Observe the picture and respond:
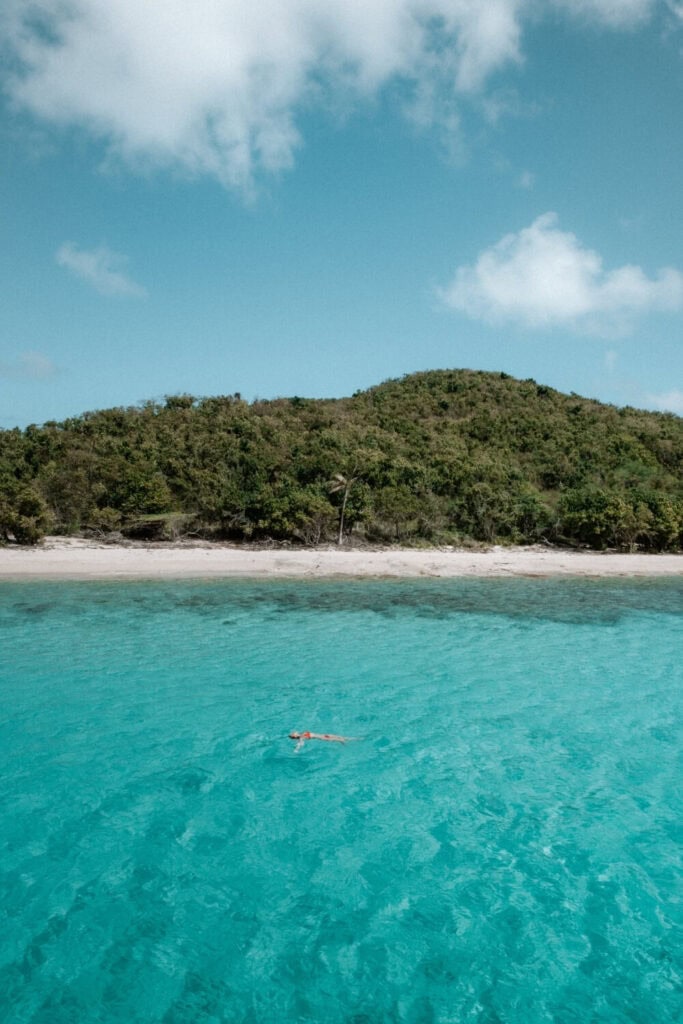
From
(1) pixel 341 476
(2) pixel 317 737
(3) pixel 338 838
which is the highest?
(1) pixel 341 476

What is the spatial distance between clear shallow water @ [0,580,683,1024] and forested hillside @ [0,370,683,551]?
1965 cm

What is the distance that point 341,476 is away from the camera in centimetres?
3444

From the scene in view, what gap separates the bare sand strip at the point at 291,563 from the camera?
24.4m

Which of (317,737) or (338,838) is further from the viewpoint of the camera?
(317,737)

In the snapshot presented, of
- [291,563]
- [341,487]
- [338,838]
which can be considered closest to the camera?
[338,838]

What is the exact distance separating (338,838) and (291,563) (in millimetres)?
21053

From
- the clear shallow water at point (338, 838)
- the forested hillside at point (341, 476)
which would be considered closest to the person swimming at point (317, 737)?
the clear shallow water at point (338, 838)

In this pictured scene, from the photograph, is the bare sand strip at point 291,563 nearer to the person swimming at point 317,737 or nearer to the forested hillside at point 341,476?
the forested hillside at point 341,476

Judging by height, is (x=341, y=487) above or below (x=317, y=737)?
above

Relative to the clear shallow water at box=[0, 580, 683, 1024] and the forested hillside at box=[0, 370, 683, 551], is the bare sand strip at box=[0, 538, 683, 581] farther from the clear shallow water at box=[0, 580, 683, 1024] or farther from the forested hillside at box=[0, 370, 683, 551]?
the clear shallow water at box=[0, 580, 683, 1024]

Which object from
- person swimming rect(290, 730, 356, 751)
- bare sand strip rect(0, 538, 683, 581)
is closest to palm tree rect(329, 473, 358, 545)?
bare sand strip rect(0, 538, 683, 581)

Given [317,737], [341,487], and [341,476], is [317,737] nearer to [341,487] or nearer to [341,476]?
[341,487]

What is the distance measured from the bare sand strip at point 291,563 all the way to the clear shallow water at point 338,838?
1164 cm

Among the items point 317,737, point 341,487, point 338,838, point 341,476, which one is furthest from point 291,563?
point 338,838
